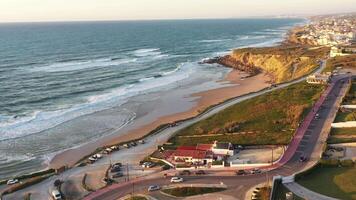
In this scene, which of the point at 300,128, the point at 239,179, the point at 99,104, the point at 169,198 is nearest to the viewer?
the point at 169,198

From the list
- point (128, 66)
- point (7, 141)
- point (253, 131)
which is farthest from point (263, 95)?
point (128, 66)

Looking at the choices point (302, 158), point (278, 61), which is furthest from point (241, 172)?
point (278, 61)

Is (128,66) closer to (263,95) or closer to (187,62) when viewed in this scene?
(187,62)

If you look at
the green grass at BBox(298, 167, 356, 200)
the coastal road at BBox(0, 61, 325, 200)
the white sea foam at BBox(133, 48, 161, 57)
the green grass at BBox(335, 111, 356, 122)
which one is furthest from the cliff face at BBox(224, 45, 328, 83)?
the green grass at BBox(298, 167, 356, 200)

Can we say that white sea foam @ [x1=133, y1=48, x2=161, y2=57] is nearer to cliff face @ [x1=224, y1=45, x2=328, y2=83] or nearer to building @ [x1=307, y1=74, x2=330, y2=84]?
cliff face @ [x1=224, y1=45, x2=328, y2=83]

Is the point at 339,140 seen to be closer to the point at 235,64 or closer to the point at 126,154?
the point at 126,154
